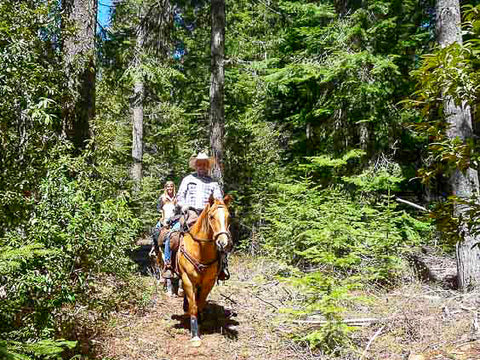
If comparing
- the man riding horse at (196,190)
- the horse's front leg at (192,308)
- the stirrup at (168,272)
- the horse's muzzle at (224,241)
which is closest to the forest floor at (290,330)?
the horse's front leg at (192,308)

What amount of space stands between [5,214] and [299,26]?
10.6 metres

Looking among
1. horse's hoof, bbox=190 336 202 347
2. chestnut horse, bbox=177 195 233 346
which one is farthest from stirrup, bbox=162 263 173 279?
horse's hoof, bbox=190 336 202 347

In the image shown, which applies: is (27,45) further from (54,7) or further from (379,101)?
(379,101)

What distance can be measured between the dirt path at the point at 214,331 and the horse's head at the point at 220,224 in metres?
1.31

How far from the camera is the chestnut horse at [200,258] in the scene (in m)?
6.21

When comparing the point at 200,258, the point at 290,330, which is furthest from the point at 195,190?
the point at 290,330

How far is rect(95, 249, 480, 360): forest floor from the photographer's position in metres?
5.32

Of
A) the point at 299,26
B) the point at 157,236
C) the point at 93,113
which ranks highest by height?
the point at 299,26

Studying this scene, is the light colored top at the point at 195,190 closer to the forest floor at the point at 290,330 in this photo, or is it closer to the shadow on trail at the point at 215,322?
the shadow on trail at the point at 215,322

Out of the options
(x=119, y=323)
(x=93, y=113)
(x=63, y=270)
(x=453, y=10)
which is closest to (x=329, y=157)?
(x=453, y=10)

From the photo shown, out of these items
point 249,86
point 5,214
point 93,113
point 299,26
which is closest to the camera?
point 5,214

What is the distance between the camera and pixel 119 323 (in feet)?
22.0

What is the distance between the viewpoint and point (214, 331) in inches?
270

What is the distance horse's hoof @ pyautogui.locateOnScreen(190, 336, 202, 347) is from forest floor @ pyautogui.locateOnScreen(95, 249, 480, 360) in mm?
76
